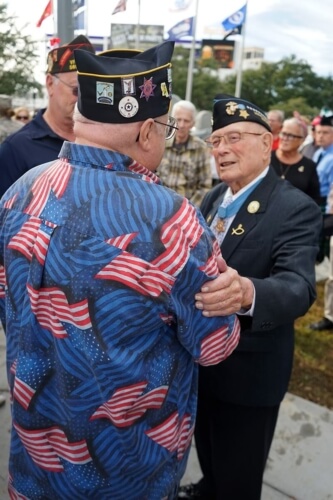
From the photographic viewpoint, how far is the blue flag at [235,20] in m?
19.6

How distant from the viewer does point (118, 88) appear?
1.11 metres

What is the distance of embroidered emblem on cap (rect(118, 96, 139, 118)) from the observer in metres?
1.11

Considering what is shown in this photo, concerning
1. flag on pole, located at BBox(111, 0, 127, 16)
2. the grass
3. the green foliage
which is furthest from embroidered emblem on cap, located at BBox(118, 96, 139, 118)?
the green foliage

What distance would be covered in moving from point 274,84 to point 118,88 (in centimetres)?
7367

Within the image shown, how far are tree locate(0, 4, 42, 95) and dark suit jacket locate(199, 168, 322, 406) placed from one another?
4.50 m

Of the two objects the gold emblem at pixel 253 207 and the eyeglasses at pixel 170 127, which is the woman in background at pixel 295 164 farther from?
the eyeglasses at pixel 170 127

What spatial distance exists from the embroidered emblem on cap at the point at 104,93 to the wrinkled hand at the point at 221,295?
0.48 meters

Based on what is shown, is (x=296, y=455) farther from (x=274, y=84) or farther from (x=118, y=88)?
(x=274, y=84)

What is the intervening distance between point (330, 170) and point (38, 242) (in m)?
4.65

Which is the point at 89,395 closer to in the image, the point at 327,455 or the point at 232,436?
the point at 232,436

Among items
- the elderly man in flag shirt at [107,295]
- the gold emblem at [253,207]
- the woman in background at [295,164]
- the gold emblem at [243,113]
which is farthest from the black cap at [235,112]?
the woman in background at [295,164]

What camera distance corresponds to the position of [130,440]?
125 cm

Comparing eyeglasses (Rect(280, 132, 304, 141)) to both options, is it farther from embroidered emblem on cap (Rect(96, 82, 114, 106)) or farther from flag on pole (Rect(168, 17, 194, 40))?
flag on pole (Rect(168, 17, 194, 40))

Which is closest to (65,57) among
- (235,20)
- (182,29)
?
(235,20)
